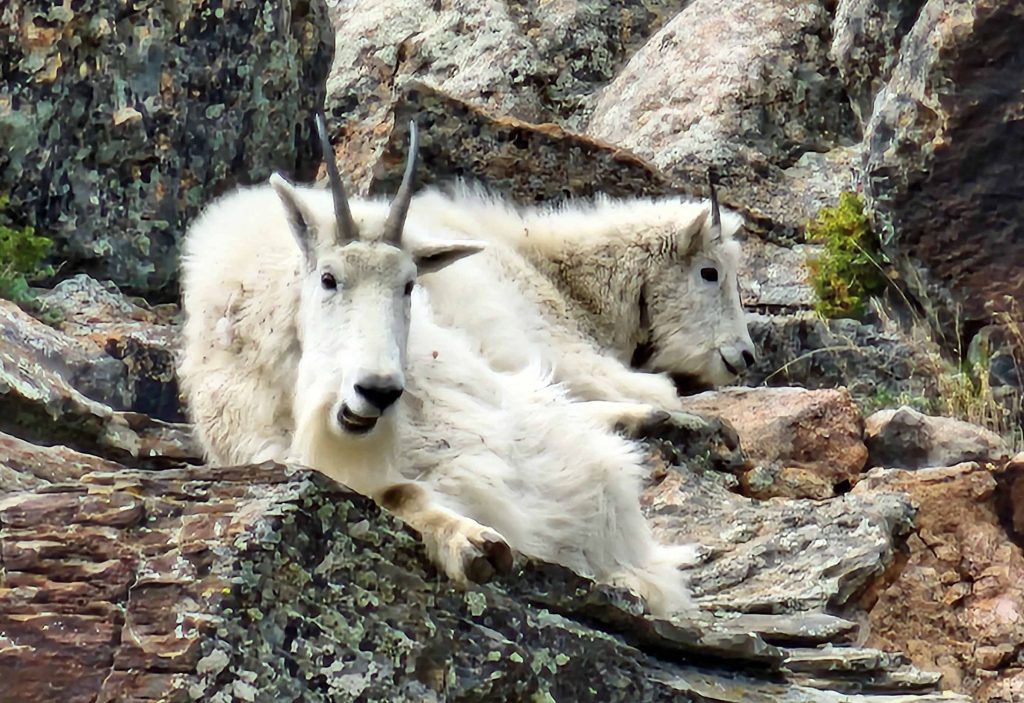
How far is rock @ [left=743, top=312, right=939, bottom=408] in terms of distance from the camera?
971 centimetres

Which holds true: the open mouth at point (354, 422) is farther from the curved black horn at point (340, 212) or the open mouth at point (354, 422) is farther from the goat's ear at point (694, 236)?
the goat's ear at point (694, 236)

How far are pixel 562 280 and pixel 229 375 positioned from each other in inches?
158

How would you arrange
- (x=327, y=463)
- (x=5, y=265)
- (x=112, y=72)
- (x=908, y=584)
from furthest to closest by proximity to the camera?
(x=112, y=72) → (x=5, y=265) → (x=908, y=584) → (x=327, y=463)

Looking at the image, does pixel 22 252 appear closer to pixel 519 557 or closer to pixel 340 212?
pixel 340 212

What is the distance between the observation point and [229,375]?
514 cm

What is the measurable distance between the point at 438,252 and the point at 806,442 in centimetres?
306

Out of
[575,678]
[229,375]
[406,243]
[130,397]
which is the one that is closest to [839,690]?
[575,678]

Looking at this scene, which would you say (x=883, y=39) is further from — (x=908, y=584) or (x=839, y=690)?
(x=839, y=690)

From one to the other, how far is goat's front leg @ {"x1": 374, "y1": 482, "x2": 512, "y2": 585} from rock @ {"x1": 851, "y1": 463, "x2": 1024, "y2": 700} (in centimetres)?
203

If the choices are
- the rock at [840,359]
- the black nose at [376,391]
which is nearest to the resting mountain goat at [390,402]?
the black nose at [376,391]

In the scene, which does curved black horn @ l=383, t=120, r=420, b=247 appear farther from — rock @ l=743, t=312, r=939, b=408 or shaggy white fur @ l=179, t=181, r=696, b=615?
rock @ l=743, t=312, r=939, b=408

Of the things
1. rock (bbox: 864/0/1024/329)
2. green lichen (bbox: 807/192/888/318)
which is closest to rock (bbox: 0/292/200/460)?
rock (bbox: 864/0/1024/329)

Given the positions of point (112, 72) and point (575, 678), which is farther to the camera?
point (112, 72)

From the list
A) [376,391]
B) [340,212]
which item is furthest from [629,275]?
[376,391]
